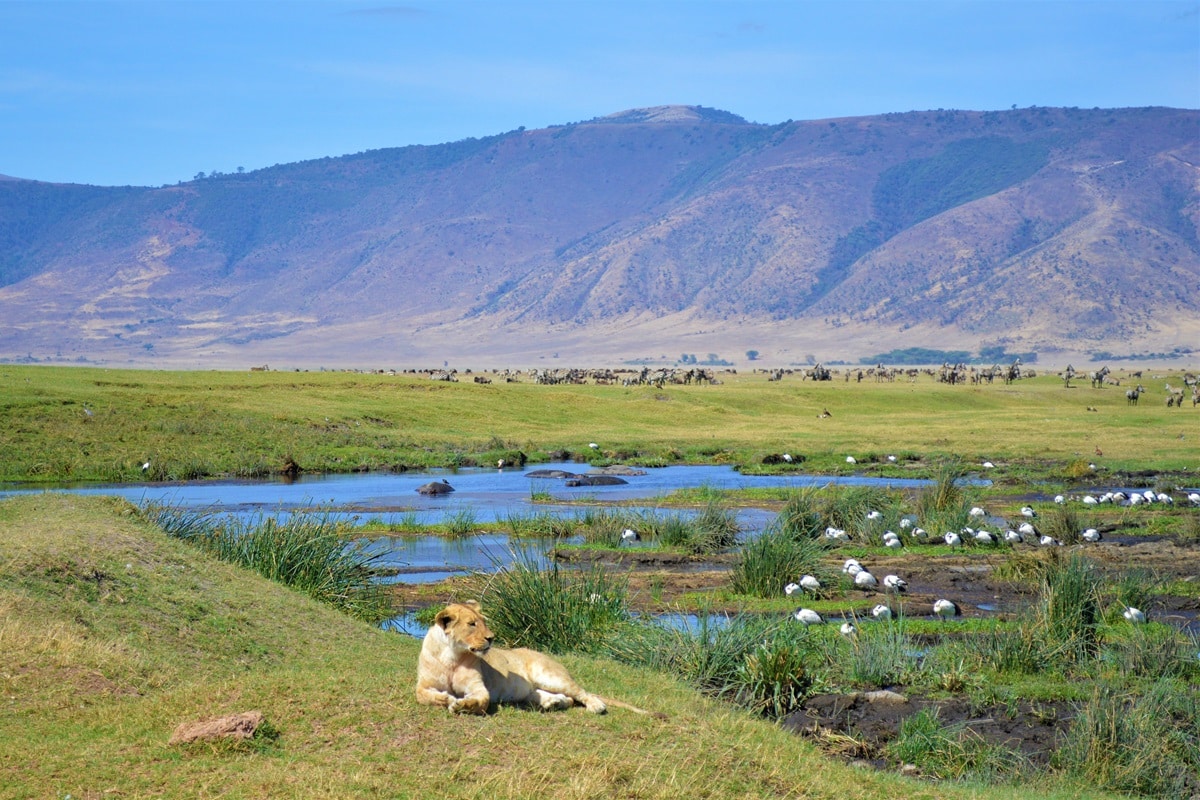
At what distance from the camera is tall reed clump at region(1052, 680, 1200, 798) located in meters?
11.0

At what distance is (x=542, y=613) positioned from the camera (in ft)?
45.3

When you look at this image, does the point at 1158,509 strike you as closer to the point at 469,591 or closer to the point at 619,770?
the point at 469,591

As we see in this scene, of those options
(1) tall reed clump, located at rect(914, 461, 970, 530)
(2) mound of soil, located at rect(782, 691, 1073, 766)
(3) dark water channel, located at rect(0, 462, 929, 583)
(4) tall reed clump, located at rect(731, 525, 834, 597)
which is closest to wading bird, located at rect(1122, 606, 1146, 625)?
(2) mound of soil, located at rect(782, 691, 1073, 766)

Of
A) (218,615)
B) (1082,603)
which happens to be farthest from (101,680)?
(1082,603)

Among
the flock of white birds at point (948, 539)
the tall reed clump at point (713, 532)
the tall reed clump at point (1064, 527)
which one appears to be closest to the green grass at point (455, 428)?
the flock of white birds at point (948, 539)

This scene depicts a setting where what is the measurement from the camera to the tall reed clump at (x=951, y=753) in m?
11.5

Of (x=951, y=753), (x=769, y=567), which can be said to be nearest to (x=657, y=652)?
(x=951, y=753)

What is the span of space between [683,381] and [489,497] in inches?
2048

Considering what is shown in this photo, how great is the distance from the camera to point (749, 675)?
1330 cm

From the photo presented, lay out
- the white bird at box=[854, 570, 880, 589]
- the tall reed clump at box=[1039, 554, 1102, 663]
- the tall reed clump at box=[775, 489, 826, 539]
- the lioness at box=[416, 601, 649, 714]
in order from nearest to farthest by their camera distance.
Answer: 1. the lioness at box=[416, 601, 649, 714]
2. the tall reed clump at box=[1039, 554, 1102, 663]
3. the white bird at box=[854, 570, 880, 589]
4. the tall reed clump at box=[775, 489, 826, 539]

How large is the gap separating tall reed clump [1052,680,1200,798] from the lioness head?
5701 millimetres

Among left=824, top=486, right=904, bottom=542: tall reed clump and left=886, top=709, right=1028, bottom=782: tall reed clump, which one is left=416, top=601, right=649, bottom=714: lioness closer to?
left=886, top=709, right=1028, bottom=782: tall reed clump

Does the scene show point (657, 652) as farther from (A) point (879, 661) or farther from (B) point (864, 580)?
(B) point (864, 580)

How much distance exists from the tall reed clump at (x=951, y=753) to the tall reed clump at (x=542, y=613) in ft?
10.5
